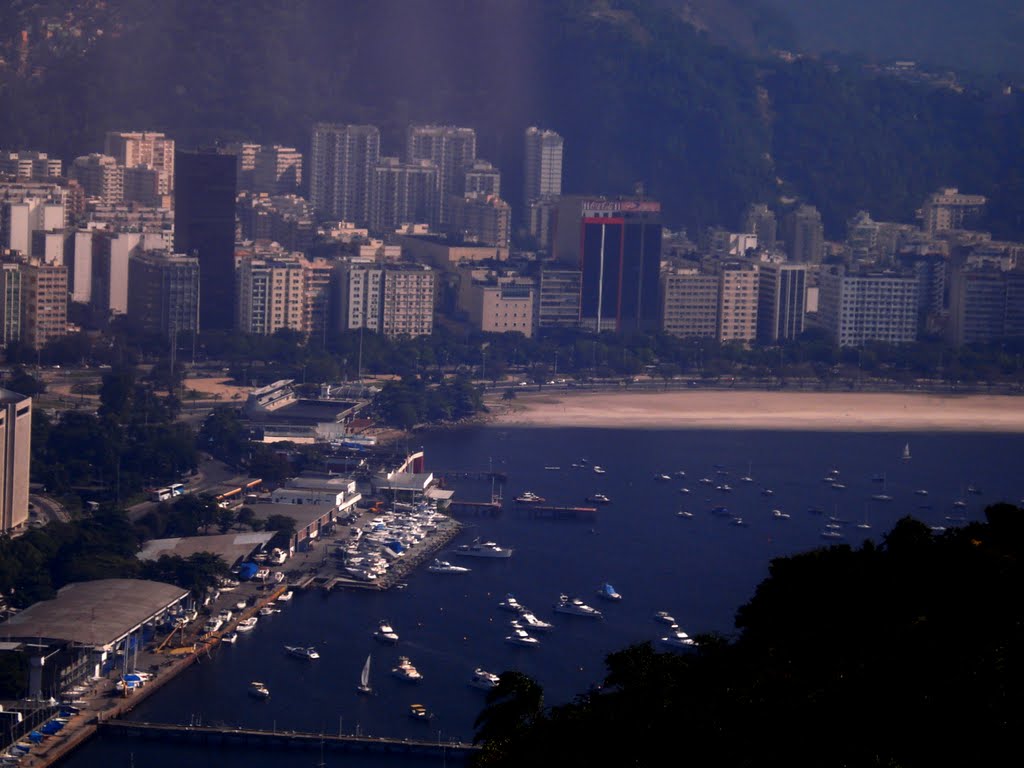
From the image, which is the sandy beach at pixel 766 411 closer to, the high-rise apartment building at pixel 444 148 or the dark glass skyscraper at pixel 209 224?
the dark glass skyscraper at pixel 209 224

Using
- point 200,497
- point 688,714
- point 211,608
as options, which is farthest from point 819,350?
point 688,714

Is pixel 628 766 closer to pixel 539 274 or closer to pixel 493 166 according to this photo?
pixel 539 274

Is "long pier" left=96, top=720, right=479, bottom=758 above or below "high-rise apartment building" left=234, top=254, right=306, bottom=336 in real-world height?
below

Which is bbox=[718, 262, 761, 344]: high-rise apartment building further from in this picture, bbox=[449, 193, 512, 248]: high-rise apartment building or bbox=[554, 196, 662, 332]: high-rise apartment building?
bbox=[449, 193, 512, 248]: high-rise apartment building

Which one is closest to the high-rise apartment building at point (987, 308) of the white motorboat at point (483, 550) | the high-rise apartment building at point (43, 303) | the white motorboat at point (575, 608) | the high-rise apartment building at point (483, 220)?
the high-rise apartment building at point (483, 220)

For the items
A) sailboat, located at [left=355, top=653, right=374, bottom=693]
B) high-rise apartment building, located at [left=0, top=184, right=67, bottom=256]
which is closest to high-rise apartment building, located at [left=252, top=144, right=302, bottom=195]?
high-rise apartment building, located at [left=0, top=184, right=67, bottom=256]

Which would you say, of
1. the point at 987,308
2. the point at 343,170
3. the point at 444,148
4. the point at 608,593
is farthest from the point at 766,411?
the point at 444,148
